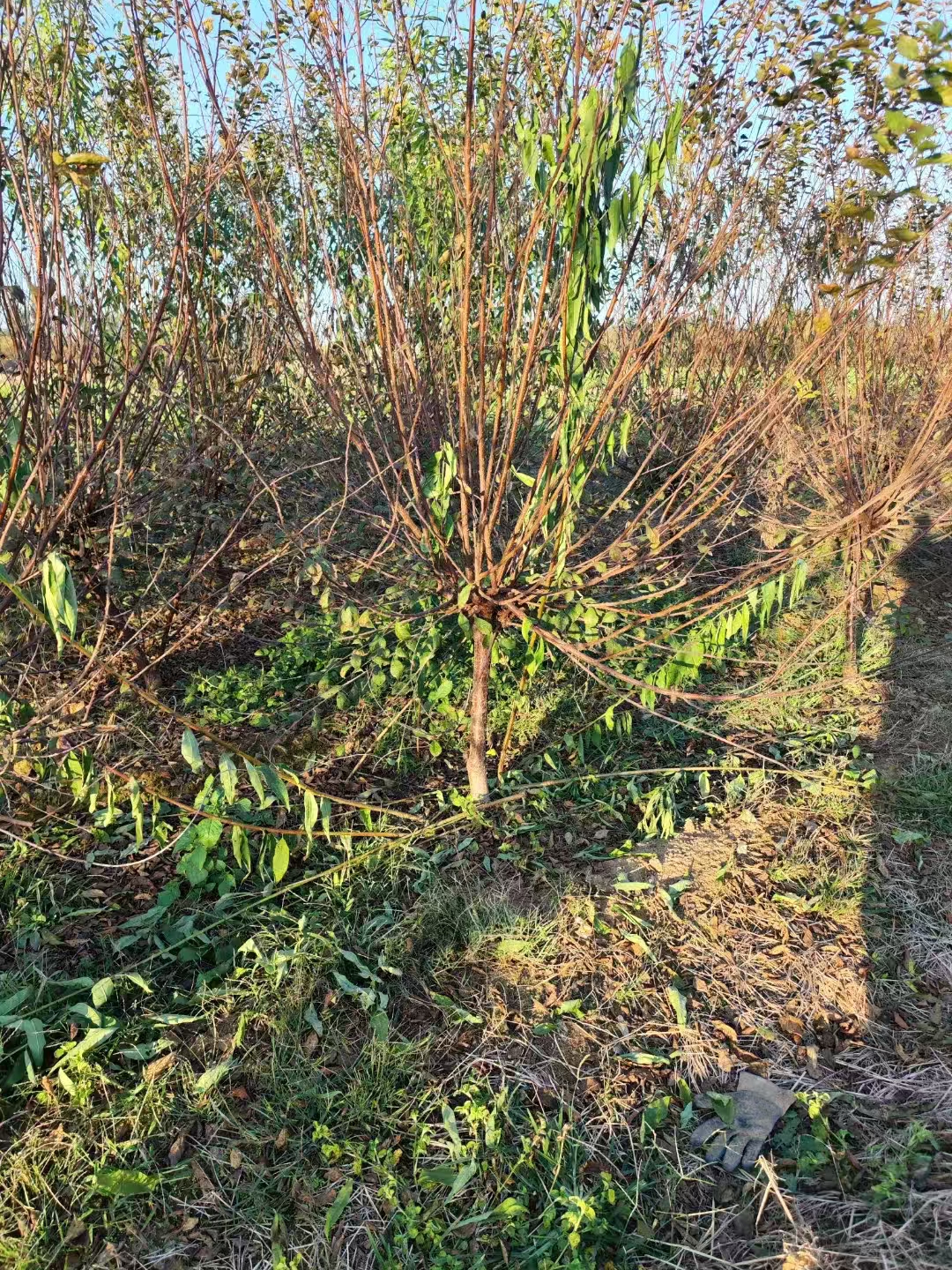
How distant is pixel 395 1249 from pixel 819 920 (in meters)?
1.48

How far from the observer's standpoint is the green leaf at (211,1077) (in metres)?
1.83

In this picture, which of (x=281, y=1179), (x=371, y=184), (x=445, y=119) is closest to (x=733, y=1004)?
(x=281, y=1179)

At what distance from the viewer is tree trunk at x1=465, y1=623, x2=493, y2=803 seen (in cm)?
246

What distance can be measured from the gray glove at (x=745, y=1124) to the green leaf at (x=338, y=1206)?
0.77 m

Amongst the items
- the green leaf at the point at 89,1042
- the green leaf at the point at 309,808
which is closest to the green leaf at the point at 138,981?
the green leaf at the point at 89,1042

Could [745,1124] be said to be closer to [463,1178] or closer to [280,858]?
[463,1178]

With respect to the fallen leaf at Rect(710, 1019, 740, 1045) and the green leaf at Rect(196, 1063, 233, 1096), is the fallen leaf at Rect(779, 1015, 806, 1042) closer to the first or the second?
the fallen leaf at Rect(710, 1019, 740, 1045)

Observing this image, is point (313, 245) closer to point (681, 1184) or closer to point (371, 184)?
point (371, 184)

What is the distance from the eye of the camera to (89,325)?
239cm

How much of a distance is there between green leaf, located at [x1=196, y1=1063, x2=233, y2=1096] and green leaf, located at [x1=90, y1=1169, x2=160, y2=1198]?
187 mm

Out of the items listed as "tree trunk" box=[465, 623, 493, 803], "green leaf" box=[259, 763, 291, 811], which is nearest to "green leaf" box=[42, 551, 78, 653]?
"green leaf" box=[259, 763, 291, 811]

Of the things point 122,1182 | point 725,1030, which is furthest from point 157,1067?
point 725,1030

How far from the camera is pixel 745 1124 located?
1.82 meters

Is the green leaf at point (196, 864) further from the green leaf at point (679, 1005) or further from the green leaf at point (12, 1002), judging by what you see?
Answer: the green leaf at point (679, 1005)
